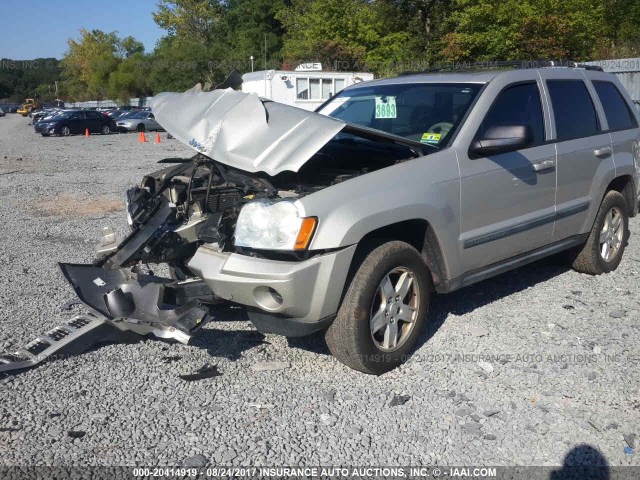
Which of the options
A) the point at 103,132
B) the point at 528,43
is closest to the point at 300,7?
the point at 103,132

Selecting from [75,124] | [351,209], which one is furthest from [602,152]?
[75,124]

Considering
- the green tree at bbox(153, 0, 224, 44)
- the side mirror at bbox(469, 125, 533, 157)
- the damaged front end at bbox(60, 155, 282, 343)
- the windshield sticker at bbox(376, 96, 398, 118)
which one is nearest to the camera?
the damaged front end at bbox(60, 155, 282, 343)

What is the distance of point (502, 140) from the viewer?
4.32 meters

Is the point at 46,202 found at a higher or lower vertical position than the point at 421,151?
lower

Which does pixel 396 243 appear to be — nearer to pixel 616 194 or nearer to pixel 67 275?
pixel 67 275

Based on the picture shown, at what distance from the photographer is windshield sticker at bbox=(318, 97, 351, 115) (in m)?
5.70

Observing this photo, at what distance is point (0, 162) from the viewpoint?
1777 centimetres

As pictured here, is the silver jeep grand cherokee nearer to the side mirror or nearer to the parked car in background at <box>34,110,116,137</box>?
the side mirror

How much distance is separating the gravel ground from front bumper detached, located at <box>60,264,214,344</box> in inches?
13.2

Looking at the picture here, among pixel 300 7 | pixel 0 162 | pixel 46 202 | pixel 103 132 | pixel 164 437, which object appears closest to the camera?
pixel 164 437

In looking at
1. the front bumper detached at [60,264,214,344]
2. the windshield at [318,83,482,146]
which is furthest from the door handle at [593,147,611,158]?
the front bumper detached at [60,264,214,344]

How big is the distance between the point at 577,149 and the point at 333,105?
83.5 inches

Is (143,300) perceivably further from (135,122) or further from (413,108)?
(135,122)

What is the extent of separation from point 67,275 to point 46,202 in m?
6.83
